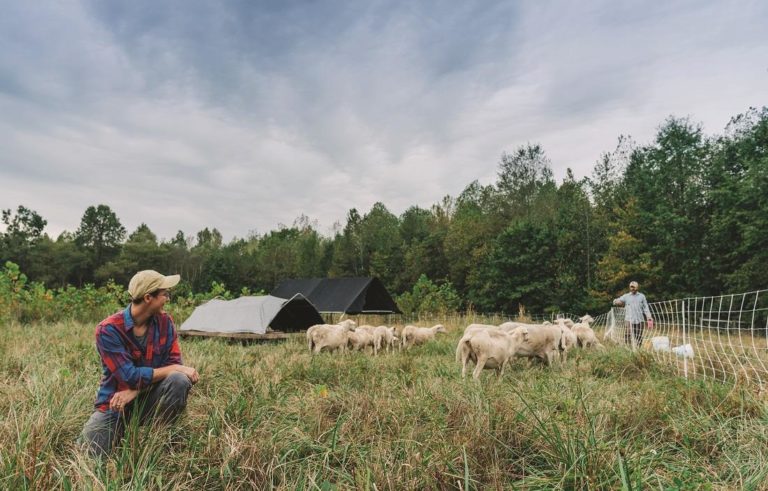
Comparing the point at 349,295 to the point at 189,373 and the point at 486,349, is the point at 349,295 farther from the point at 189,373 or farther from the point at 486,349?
the point at 189,373

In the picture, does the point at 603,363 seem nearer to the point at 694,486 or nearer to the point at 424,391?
the point at 424,391

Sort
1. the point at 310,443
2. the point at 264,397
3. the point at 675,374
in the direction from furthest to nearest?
1. the point at 675,374
2. the point at 264,397
3. the point at 310,443

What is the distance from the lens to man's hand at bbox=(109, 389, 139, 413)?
10.6ft

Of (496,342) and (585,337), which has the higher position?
(496,342)

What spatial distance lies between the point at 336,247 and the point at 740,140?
117ft

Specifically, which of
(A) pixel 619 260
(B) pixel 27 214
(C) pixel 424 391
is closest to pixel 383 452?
(C) pixel 424 391

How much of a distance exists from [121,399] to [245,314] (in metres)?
10.0

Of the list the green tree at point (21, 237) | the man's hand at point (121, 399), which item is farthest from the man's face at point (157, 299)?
the green tree at point (21, 237)

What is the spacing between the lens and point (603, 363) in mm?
7363

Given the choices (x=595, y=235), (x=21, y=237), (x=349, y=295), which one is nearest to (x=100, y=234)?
(x=21, y=237)

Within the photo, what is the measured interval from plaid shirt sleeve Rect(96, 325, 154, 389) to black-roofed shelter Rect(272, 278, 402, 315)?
20434 millimetres

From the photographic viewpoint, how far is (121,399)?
3248 millimetres

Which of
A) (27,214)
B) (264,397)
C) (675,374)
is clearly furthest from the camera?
(27,214)

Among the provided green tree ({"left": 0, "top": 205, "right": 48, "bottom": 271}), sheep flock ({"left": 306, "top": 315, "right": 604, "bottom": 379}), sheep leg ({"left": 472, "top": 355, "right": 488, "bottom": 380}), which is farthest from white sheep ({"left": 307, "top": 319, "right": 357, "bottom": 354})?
green tree ({"left": 0, "top": 205, "right": 48, "bottom": 271})
